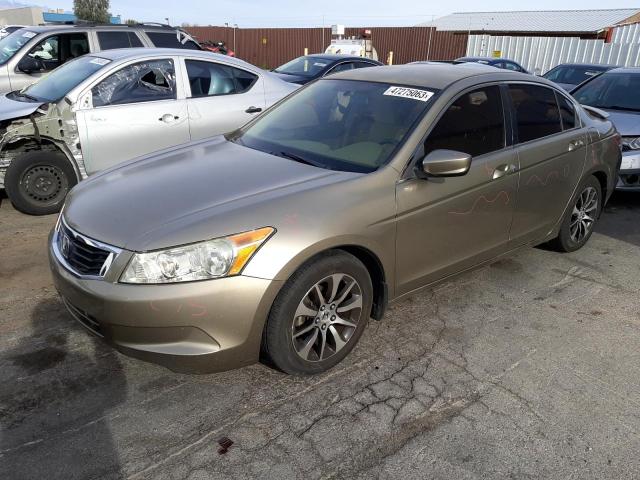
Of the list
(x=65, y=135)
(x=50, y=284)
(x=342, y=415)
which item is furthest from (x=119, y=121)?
(x=342, y=415)

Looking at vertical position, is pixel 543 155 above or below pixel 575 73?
above

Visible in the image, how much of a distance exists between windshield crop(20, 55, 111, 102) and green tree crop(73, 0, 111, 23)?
44226mm

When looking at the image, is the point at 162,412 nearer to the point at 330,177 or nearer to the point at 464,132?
the point at 330,177

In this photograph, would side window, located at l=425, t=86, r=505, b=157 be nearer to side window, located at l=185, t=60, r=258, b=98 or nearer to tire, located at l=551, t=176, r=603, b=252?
tire, located at l=551, t=176, r=603, b=252

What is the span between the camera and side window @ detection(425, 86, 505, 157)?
3.36 meters

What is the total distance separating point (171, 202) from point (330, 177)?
2.88ft

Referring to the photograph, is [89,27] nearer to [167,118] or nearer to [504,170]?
[167,118]

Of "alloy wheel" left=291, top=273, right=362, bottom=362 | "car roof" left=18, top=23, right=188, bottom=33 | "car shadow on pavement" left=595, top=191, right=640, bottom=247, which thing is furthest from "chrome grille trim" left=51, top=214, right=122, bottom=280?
"car roof" left=18, top=23, right=188, bottom=33

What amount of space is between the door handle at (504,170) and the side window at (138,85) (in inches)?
145

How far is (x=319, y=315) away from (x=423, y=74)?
1905mm

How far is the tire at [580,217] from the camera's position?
461cm

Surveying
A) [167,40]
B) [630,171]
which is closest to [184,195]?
[630,171]

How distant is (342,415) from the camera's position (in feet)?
8.92

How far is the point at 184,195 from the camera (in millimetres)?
2930
